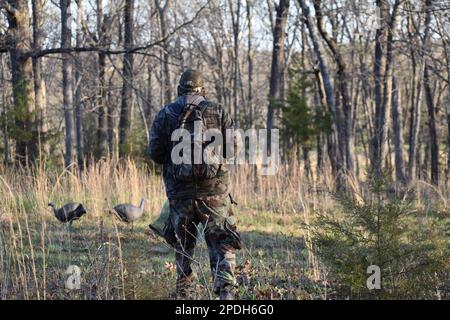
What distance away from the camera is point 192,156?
14.6 ft

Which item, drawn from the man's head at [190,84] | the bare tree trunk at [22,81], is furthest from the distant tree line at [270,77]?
the man's head at [190,84]

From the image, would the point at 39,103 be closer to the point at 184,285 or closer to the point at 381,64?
the point at 381,64

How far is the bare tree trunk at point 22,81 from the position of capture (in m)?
13.1

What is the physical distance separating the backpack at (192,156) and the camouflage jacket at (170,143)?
Result: 0.04m

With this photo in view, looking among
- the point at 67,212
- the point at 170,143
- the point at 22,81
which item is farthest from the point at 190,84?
the point at 22,81

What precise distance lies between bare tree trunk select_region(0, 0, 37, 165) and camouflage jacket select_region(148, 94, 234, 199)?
916 centimetres

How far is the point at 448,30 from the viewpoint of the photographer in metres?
13.0

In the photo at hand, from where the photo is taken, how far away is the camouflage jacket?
4.54 meters

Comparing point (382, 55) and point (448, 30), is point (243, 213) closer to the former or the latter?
point (448, 30)

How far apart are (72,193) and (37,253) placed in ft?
9.20

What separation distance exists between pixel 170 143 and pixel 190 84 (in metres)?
0.48

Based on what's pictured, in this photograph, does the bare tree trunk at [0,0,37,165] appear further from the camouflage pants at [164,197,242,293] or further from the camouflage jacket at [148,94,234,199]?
the camouflage pants at [164,197,242,293]

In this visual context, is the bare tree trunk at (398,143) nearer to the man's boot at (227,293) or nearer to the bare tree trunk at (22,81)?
the bare tree trunk at (22,81)
